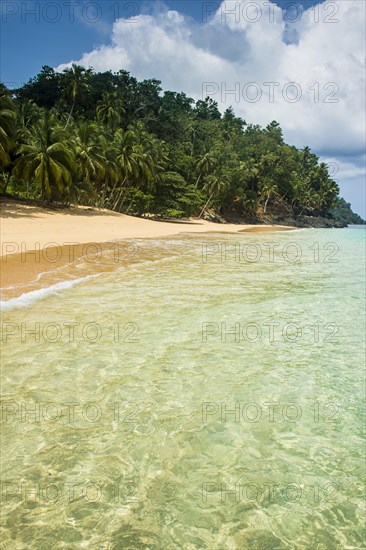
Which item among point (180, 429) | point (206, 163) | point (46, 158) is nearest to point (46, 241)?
point (46, 158)

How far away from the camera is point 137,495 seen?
281cm

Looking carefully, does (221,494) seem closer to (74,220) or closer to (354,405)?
(354,405)

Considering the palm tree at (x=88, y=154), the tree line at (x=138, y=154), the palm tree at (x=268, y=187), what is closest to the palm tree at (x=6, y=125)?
the tree line at (x=138, y=154)

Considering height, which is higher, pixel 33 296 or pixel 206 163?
Result: pixel 206 163

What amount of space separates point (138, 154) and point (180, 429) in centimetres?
4084

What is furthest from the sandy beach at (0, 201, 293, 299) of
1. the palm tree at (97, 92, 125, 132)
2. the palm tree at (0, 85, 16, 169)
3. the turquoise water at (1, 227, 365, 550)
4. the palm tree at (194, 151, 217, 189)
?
the palm tree at (194, 151, 217, 189)

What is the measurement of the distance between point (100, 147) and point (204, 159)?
25323mm

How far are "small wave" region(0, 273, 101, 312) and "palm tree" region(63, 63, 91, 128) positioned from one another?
172 feet

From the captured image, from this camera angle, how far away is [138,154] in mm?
41406

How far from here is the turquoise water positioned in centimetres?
257

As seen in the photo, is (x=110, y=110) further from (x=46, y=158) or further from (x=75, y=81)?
(x=46, y=158)

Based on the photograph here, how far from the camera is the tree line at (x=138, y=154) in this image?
31188 millimetres

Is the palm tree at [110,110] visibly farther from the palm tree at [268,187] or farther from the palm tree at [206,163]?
the palm tree at [268,187]

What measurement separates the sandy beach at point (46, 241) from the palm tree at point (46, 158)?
2.62m
